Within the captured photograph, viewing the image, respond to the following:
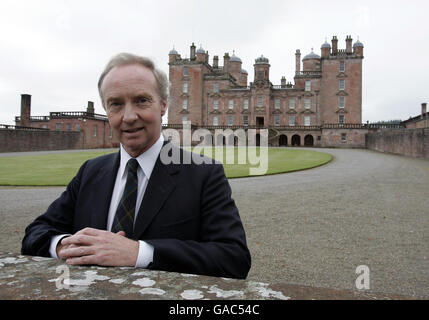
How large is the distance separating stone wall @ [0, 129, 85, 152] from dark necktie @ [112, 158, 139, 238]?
41.9 metres

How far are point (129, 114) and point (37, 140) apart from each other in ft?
150

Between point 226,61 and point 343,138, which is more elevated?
point 226,61

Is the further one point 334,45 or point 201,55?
point 201,55

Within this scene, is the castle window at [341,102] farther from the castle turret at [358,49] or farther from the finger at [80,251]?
the finger at [80,251]

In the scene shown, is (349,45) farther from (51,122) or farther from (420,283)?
(420,283)

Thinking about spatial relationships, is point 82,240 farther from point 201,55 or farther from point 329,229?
point 201,55

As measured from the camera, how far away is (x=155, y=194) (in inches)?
96.0

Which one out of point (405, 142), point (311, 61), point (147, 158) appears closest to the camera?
point (147, 158)

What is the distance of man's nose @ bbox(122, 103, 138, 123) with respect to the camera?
98.3 inches

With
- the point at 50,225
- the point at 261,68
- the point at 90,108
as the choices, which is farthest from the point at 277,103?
the point at 50,225

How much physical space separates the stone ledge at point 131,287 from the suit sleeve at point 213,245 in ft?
1.83

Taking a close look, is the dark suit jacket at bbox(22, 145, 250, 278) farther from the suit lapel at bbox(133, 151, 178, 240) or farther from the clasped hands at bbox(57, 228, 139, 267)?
the clasped hands at bbox(57, 228, 139, 267)

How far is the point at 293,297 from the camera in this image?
125 centimetres
